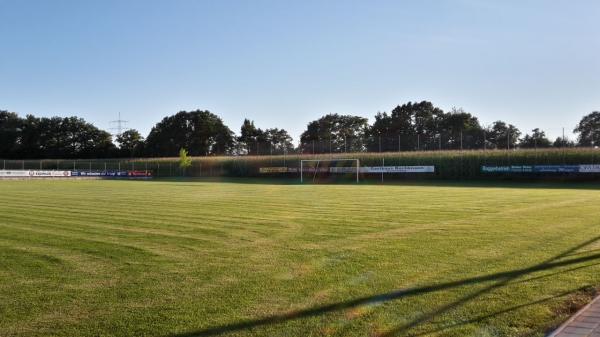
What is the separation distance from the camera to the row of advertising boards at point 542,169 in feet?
149

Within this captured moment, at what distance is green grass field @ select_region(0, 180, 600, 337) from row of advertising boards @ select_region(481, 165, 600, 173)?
124 ft

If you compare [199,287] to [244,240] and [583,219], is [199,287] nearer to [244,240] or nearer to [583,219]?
[244,240]

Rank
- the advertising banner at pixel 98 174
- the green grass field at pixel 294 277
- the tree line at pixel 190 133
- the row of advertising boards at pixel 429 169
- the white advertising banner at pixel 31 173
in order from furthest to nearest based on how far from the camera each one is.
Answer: the tree line at pixel 190 133, the advertising banner at pixel 98 174, the white advertising banner at pixel 31 173, the row of advertising boards at pixel 429 169, the green grass field at pixel 294 277

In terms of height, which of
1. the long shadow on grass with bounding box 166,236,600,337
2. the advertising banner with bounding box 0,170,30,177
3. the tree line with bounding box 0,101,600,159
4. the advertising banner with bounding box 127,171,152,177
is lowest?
the long shadow on grass with bounding box 166,236,600,337

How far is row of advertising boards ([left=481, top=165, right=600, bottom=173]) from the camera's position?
45406mm

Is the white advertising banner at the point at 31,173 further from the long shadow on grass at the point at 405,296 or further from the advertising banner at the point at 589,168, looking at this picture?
the long shadow on grass at the point at 405,296

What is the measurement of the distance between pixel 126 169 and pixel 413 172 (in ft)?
149

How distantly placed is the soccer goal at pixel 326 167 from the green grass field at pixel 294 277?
45.6 metres

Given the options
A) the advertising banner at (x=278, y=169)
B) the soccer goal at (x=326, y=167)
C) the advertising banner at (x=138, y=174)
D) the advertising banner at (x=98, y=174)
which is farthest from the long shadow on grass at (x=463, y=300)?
the advertising banner at (x=138, y=174)

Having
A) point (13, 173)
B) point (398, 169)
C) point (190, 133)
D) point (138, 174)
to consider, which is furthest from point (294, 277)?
point (190, 133)

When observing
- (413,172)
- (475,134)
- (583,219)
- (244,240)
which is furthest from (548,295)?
(475,134)

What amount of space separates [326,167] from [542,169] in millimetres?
22851

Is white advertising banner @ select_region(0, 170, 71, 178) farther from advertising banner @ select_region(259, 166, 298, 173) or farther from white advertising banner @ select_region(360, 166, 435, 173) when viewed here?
white advertising banner @ select_region(360, 166, 435, 173)

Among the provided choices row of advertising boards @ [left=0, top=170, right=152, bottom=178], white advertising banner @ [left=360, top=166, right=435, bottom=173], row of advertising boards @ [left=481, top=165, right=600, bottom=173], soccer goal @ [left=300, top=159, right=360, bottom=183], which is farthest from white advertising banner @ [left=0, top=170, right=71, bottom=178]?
row of advertising boards @ [left=481, top=165, right=600, bottom=173]
